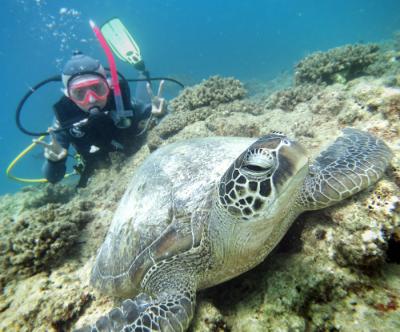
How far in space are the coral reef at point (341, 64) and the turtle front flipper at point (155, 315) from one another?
5.01 meters

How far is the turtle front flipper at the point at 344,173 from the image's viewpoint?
1766 millimetres

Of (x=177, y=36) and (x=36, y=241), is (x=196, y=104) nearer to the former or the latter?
(x=36, y=241)

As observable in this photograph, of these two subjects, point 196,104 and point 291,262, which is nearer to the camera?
point 291,262

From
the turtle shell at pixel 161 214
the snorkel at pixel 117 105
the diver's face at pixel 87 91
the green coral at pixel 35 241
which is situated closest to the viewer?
the turtle shell at pixel 161 214

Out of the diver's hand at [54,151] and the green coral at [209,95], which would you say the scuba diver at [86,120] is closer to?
the diver's hand at [54,151]

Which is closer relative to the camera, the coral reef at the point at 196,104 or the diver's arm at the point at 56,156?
the diver's arm at the point at 56,156

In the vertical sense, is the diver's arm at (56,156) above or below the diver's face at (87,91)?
below

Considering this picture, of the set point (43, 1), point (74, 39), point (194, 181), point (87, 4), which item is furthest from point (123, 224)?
point (74, 39)

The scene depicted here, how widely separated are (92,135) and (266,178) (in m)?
4.27

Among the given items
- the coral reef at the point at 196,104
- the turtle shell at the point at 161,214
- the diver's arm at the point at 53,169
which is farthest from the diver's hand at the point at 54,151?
the turtle shell at the point at 161,214

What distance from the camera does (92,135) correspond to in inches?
189

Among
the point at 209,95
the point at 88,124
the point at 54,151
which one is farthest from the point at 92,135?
the point at 209,95

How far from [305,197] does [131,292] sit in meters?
1.66

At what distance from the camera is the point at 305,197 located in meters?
1.85
